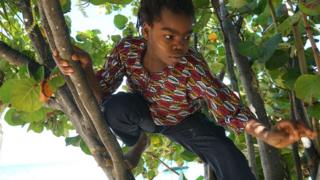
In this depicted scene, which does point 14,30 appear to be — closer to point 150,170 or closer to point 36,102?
point 36,102

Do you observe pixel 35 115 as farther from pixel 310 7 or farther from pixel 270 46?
pixel 310 7

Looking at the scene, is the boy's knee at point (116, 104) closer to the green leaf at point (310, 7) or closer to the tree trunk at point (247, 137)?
the tree trunk at point (247, 137)

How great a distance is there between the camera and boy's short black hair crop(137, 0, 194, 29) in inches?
40.2

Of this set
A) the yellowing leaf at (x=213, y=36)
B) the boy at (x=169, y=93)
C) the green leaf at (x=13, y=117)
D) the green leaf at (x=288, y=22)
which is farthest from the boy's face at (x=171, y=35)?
the yellowing leaf at (x=213, y=36)

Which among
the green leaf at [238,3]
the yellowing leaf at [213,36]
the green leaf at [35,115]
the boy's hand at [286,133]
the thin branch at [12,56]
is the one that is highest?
the green leaf at [238,3]

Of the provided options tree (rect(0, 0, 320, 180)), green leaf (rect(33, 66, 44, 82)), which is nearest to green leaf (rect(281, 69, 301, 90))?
tree (rect(0, 0, 320, 180))

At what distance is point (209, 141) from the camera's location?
1059 millimetres

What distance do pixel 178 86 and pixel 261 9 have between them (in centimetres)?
24

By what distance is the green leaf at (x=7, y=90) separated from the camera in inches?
33.8

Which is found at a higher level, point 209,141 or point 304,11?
point 304,11

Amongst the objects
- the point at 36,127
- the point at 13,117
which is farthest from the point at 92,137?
the point at 36,127

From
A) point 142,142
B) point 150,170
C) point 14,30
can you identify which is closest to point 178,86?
point 142,142

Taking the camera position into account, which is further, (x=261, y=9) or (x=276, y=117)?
(x=276, y=117)

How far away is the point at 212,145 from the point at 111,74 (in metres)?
0.26
